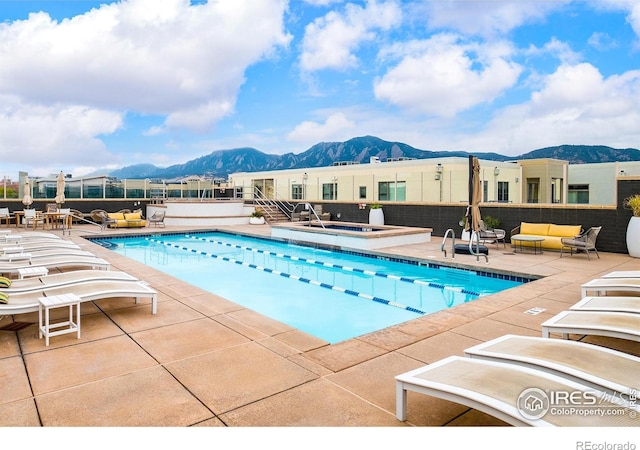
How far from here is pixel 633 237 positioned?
28.9 feet

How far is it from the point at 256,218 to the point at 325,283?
1104 centimetres

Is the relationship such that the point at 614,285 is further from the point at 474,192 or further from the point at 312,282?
the point at 312,282

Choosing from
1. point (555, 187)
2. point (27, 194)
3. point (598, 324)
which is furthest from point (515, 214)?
point (27, 194)

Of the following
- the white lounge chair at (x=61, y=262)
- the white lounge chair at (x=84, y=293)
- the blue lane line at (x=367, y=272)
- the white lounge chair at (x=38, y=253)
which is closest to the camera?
the white lounge chair at (x=84, y=293)

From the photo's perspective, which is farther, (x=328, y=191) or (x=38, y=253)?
(x=328, y=191)

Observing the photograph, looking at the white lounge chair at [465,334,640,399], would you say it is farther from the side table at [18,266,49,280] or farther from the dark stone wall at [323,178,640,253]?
the dark stone wall at [323,178,640,253]

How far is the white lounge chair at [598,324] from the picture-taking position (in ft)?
10.2

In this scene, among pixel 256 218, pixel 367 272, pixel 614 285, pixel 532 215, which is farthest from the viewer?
pixel 256 218

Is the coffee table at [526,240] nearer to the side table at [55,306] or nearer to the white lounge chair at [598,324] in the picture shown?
the white lounge chair at [598,324]

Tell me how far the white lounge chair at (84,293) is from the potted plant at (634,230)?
30.6 ft

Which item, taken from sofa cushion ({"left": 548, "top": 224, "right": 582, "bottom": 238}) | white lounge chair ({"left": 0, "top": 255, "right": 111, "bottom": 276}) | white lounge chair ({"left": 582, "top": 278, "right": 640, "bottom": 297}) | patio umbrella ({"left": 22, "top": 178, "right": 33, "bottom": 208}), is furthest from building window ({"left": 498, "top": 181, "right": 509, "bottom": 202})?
patio umbrella ({"left": 22, "top": 178, "right": 33, "bottom": 208})

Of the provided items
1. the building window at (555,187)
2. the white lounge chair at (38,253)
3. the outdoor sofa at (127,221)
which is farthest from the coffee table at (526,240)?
the building window at (555,187)

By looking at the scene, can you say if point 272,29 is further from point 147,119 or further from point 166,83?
point 147,119
